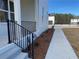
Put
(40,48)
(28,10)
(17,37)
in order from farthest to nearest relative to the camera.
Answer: (28,10) → (40,48) → (17,37)

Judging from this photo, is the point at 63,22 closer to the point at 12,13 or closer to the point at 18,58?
the point at 12,13

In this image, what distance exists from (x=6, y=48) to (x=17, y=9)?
134 inches

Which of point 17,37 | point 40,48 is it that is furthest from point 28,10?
point 17,37

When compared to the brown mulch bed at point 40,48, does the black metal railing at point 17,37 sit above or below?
above

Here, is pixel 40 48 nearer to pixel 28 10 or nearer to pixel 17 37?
pixel 17 37

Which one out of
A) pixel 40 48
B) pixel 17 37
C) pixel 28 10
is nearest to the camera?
pixel 17 37

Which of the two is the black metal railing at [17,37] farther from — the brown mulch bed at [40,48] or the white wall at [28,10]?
the white wall at [28,10]

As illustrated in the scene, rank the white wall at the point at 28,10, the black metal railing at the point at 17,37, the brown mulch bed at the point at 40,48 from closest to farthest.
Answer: the black metal railing at the point at 17,37
the brown mulch bed at the point at 40,48
the white wall at the point at 28,10

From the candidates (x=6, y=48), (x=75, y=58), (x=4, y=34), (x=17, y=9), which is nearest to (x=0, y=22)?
(x=4, y=34)

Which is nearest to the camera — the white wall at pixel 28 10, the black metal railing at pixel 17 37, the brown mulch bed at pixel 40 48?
the black metal railing at pixel 17 37

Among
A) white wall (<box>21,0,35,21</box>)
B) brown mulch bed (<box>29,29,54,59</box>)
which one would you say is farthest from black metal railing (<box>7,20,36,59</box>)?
white wall (<box>21,0,35,21</box>)

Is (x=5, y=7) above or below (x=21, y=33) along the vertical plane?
above

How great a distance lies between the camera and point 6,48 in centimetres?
514

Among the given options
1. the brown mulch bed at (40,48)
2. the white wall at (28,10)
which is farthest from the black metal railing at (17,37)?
the white wall at (28,10)
